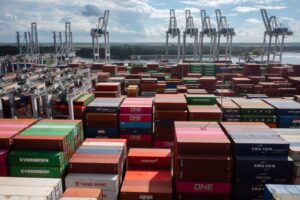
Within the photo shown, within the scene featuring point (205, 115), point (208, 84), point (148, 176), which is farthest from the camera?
point (208, 84)

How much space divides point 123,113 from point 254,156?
13.6 m

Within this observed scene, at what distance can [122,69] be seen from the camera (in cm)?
7419

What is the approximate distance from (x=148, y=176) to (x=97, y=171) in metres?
3.55

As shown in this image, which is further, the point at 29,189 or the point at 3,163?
the point at 3,163

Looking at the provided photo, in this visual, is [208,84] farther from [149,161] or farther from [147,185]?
[147,185]

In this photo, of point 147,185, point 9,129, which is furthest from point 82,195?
point 9,129

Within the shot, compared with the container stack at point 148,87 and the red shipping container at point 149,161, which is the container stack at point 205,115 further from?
the container stack at point 148,87

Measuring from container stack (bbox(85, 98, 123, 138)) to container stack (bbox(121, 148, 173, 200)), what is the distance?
5911 mm

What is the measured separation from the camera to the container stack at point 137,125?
2648 cm

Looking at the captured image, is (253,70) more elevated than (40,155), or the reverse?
(253,70)

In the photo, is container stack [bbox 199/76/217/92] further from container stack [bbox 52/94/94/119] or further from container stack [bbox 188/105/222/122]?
container stack [bbox 52/94/94/119]

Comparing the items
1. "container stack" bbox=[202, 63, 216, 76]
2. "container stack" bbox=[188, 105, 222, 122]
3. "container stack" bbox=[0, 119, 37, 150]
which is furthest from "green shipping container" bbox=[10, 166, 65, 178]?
"container stack" bbox=[202, 63, 216, 76]

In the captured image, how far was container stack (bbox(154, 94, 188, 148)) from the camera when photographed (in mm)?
26375

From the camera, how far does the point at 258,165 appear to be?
16.3 m
